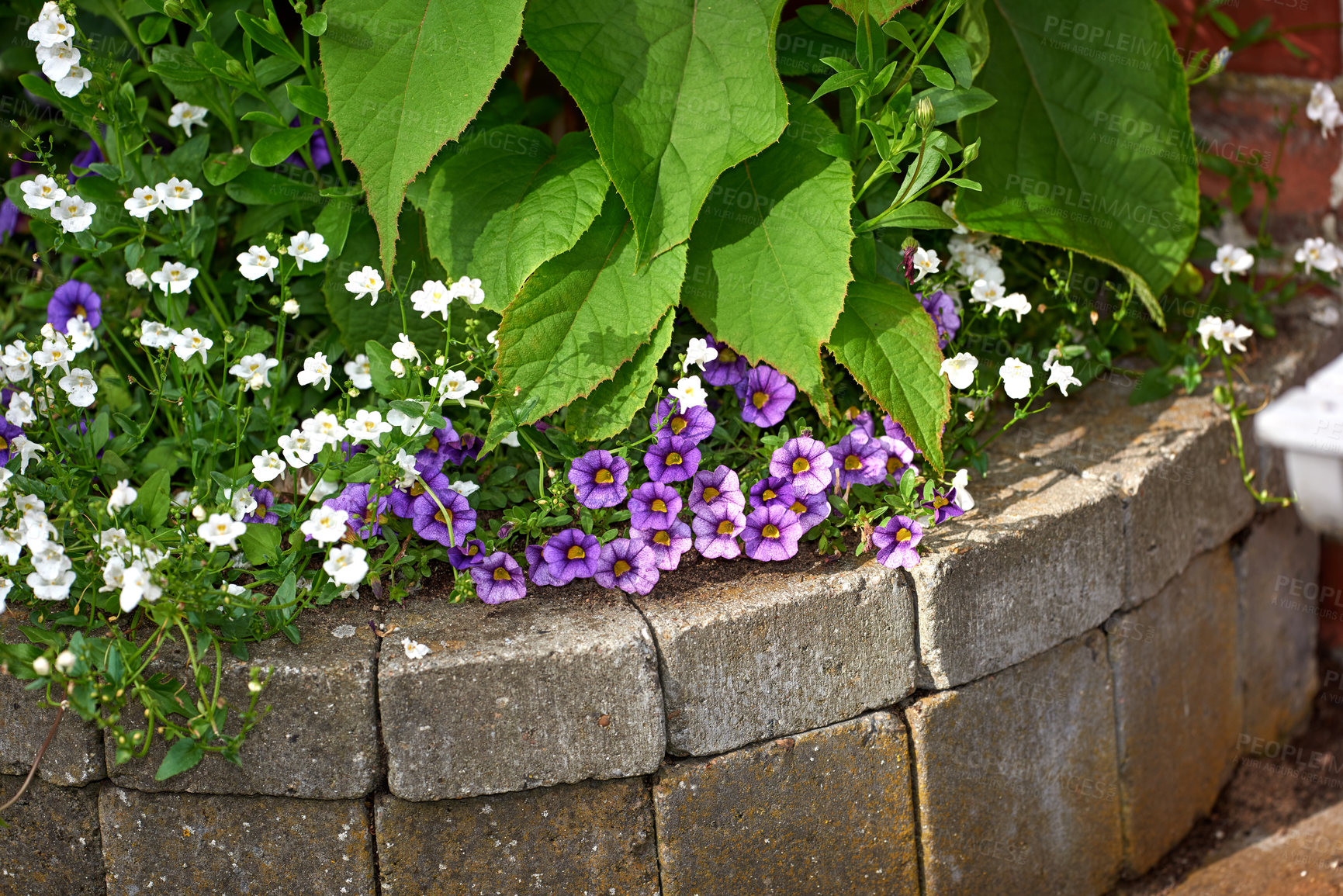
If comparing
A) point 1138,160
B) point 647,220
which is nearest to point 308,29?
point 647,220

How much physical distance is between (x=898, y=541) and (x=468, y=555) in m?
0.69

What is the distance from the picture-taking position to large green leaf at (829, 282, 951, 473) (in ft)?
5.67

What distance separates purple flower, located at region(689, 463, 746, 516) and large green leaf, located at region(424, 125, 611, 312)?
0.43 meters

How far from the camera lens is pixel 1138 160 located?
2082mm

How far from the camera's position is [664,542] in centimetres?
172

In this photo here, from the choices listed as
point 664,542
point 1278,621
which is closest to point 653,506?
point 664,542

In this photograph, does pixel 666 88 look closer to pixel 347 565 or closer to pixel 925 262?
pixel 925 262

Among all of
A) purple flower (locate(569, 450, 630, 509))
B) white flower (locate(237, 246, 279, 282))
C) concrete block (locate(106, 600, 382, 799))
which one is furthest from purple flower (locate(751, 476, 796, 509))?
white flower (locate(237, 246, 279, 282))

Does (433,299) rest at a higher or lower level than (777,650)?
higher

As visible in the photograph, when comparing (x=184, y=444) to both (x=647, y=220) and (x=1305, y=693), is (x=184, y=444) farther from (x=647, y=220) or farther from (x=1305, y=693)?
(x=1305, y=693)

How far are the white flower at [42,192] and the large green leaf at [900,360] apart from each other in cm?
131

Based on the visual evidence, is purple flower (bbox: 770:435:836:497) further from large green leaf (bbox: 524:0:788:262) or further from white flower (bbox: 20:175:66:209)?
white flower (bbox: 20:175:66:209)

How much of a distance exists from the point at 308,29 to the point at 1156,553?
1.69 meters

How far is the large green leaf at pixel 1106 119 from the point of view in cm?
204
